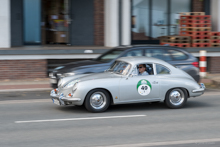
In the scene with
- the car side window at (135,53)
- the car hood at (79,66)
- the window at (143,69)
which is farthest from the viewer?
the car side window at (135,53)

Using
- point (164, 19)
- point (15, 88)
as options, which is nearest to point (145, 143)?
point (15, 88)

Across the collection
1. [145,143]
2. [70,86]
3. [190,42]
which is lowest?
[145,143]

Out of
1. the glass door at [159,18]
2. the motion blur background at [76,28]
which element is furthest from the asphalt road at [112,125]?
the glass door at [159,18]

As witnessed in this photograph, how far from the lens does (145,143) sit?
19.1ft

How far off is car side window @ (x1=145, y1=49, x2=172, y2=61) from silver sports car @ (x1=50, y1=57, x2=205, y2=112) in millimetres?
2354

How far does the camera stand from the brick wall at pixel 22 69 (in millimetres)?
14031

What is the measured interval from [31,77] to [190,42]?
7334 millimetres

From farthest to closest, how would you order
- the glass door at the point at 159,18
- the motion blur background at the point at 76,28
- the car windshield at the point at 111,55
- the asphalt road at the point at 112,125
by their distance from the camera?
the glass door at the point at 159,18 < the motion blur background at the point at 76,28 < the car windshield at the point at 111,55 < the asphalt road at the point at 112,125

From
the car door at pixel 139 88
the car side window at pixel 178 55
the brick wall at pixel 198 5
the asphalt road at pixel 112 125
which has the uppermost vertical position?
the brick wall at pixel 198 5

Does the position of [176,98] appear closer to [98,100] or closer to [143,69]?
[143,69]

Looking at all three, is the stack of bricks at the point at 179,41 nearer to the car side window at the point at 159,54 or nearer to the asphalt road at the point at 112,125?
the car side window at the point at 159,54

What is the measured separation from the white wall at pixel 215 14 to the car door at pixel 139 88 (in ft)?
33.4

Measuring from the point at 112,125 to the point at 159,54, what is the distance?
15.7 feet

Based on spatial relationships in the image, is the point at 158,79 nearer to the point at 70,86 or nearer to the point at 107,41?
the point at 70,86
